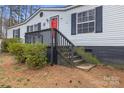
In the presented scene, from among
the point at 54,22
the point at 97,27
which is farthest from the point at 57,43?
the point at 54,22

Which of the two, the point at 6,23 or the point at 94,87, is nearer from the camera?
the point at 94,87

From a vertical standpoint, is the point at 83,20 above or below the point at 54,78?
above

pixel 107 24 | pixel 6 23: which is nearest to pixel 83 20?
pixel 107 24

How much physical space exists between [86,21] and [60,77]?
17.2 ft

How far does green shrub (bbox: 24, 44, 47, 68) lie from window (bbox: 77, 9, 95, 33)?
361cm

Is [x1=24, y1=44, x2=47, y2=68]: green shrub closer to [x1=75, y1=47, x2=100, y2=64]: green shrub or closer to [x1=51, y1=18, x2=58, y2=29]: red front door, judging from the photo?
[x1=75, y1=47, x2=100, y2=64]: green shrub

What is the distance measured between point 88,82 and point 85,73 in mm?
1143

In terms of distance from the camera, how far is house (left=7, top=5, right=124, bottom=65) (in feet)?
37.0

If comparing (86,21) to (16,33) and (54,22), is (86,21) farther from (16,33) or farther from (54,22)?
(16,33)

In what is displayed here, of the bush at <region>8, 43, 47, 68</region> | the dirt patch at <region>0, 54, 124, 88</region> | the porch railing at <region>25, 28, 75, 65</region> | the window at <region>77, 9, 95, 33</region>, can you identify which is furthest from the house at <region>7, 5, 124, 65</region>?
the bush at <region>8, 43, 47, 68</region>

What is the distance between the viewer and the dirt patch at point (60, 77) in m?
8.41

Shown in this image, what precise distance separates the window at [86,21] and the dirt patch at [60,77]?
9.62 ft

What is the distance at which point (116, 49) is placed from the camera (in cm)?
1130
